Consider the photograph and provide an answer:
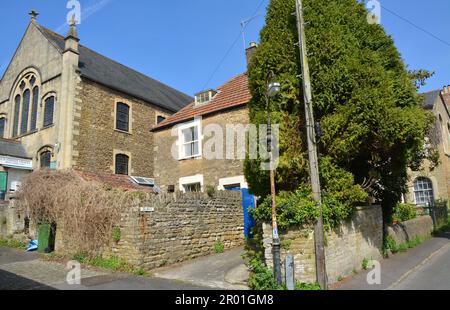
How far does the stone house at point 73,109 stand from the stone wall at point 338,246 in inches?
534

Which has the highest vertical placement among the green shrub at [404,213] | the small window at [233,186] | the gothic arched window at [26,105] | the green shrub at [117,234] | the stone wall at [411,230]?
the gothic arched window at [26,105]

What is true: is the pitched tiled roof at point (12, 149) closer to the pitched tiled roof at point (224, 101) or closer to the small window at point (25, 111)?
the small window at point (25, 111)

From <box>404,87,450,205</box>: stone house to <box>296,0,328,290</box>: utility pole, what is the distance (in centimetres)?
1741

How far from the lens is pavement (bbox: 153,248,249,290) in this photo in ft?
28.5

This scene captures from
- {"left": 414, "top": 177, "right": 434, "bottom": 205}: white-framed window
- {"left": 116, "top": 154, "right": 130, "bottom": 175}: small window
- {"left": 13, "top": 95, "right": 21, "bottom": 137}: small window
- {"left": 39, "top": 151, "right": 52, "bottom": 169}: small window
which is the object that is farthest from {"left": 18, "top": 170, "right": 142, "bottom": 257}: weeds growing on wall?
{"left": 414, "top": 177, "right": 434, "bottom": 205}: white-framed window

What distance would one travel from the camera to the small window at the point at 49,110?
20.5m

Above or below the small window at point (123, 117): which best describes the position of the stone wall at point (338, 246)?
below

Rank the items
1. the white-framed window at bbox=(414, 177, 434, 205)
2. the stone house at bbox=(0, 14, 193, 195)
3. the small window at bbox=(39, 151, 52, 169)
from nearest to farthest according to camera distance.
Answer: the stone house at bbox=(0, 14, 193, 195), the small window at bbox=(39, 151, 52, 169), the white-framed window at bbox=(414, 177, 434, 205)

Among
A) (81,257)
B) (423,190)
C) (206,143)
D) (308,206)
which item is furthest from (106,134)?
(423,190)

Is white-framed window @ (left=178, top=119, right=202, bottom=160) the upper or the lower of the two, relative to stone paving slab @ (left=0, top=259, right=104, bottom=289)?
upper

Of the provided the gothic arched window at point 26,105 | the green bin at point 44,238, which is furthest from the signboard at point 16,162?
the green bin at point 44,238

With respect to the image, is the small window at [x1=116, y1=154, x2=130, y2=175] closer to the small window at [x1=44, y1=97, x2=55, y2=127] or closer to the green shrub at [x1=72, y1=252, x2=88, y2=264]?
the small window at [x1=44, y1=97, x2=55, y2=127]

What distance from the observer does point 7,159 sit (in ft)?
65.8
